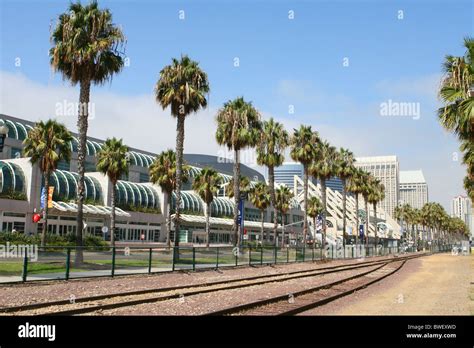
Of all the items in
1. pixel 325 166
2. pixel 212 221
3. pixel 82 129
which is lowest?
pixel 212 221

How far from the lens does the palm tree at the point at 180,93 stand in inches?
1540

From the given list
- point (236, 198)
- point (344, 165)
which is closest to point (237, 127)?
point (236, 198)

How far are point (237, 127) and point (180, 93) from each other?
31.0 ft

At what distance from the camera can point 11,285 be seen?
64.2 ft

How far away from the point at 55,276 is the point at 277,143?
37.5m

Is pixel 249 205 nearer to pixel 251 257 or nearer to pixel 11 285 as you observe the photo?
pixel 251 257

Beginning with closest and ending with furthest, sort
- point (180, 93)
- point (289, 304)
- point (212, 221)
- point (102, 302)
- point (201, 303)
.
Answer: point (102, 302) → point (289, 304) → point (201, 303) → point (180, 93) → point (212, 221)

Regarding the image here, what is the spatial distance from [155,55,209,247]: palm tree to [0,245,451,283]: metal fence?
612 cm

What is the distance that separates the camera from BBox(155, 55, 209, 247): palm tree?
39.1m

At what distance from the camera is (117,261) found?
2592 cm

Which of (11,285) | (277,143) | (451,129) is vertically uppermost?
(277,143)

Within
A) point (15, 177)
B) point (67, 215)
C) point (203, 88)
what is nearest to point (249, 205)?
point (67, 215)

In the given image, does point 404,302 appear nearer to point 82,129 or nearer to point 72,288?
point 72,288
